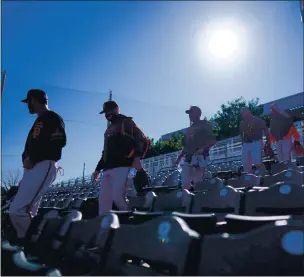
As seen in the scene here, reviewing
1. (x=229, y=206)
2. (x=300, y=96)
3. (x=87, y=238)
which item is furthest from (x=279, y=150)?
(x=300, y=96)

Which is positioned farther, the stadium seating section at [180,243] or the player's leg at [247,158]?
the player's leg at [247,158]

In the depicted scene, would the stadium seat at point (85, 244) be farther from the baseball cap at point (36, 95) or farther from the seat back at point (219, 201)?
the baseball cap at point (36, 95)

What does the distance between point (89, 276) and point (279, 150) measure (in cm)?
625

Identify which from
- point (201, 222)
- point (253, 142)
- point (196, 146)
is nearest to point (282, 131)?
point (253, 142)

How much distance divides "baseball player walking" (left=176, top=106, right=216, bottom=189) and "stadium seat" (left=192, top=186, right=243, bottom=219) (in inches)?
101

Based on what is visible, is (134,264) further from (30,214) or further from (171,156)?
(171,156)

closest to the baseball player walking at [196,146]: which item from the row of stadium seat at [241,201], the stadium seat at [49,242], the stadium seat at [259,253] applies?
the row of stadium seat at [241,201]

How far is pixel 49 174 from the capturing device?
3.14 meters

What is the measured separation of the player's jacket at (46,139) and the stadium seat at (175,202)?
1.16 meters

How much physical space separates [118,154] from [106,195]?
20.4 inches

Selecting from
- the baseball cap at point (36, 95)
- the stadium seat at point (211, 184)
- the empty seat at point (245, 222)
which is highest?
the baseball cap at point (36, 95)

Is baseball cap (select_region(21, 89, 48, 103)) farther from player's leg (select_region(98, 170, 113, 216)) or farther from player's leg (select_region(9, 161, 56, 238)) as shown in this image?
player's leg (select_region(98, 170, 113, 216))

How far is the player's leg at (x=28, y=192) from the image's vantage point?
296cm

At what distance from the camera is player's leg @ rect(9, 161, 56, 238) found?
9.71 ft
